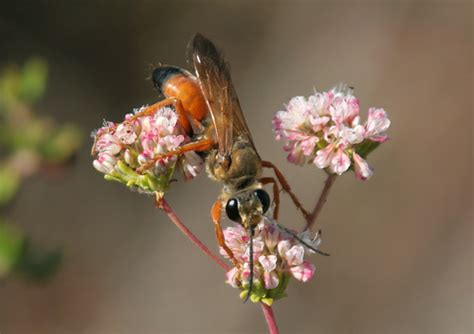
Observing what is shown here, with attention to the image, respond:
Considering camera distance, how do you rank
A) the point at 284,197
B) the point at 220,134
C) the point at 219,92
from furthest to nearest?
the point at 284,197 → the point at 219,92 → the point at 220,134

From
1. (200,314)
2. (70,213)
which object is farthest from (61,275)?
(200,314)

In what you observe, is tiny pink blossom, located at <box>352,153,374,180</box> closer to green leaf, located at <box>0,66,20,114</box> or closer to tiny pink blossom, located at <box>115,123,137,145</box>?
tiny pink blossom, located at <box>115,123,137,145</box>

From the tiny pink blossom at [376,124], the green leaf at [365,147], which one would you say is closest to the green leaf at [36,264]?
the green leaf at [365,147]

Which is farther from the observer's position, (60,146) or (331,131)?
(60,146)

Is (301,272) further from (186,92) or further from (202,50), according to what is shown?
(202,50)

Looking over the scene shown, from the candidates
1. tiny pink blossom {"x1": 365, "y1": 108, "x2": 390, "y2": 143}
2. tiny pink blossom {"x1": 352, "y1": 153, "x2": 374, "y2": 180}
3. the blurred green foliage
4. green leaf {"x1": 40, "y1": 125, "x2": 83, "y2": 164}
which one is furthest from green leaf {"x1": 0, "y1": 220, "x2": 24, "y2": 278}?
tiny pink blossom {"x1": 365, "y1": 108, "x2": 390, "y2": 143}

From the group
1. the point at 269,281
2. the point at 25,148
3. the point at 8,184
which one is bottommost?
the point at 8,184

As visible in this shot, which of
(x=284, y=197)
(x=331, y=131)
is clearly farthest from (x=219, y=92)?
(x=284, y=197)

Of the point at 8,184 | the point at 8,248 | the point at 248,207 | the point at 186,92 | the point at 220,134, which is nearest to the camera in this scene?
the point at 248,207
